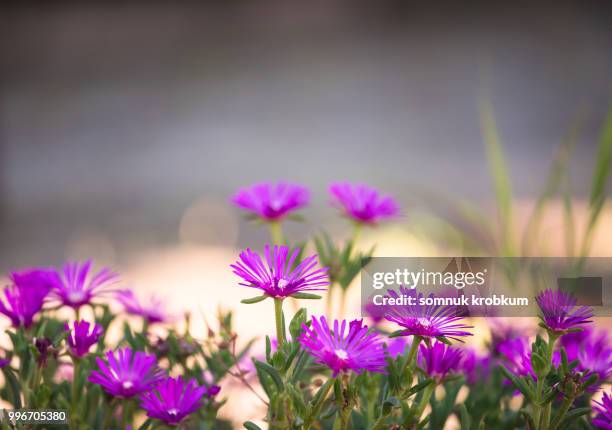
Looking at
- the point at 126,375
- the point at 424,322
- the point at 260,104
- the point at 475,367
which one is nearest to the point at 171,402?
the point at 126,375

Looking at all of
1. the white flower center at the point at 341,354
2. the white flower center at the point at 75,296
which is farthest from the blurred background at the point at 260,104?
the white flower center at the point at 341,354

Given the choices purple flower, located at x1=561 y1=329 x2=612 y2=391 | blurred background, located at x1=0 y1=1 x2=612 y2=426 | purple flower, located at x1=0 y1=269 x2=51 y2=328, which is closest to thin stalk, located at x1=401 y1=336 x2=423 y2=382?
purple flower, located at x1=561 y1=329 x2=612 y2=391

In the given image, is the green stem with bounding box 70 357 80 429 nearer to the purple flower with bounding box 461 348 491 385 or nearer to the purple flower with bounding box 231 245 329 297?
the purple flower with bounding box 231 245 329 297

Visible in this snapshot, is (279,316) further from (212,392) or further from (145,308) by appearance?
(145,308)

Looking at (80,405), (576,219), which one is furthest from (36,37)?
(80,405)

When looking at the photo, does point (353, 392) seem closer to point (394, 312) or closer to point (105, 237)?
point (394, 312)

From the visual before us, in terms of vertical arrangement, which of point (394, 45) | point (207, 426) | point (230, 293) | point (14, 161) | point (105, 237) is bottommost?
point (207, 426)

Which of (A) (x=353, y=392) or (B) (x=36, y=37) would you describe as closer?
(A) (x=353, y=392)

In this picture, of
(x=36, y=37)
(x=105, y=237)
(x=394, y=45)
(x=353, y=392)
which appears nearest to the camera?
(x=353, y=392)

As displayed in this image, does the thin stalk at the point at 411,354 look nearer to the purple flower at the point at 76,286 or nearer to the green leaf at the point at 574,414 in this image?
the green leaf at the point at 574,414
